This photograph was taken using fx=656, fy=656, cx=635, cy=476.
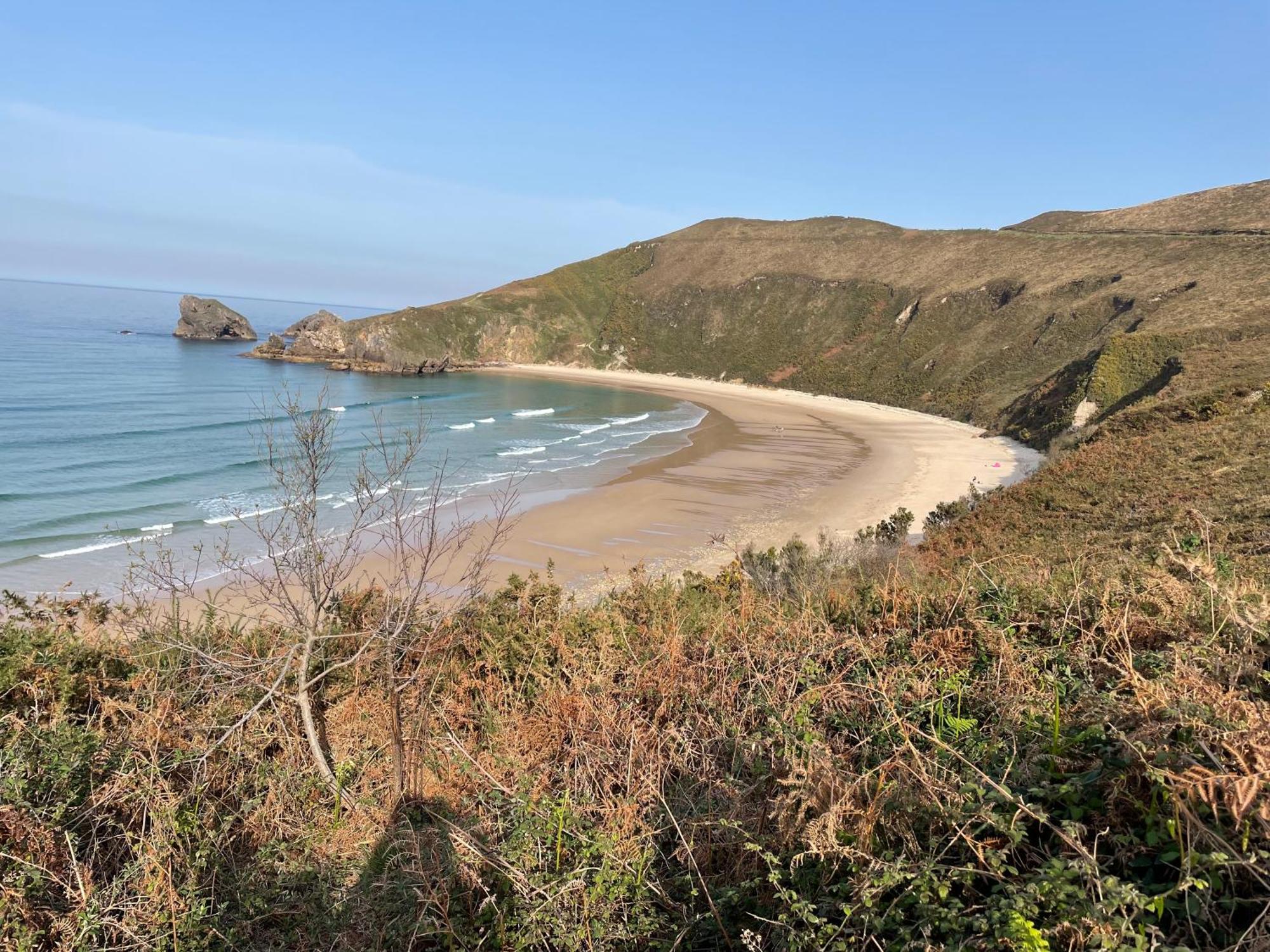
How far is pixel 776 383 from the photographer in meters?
73.6

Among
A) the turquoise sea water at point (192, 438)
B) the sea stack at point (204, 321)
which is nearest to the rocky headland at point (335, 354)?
the turquoise sea water at point (192, 438)

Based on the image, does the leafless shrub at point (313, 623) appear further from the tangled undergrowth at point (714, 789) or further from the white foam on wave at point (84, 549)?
the white foam on wave at point (84, 549)

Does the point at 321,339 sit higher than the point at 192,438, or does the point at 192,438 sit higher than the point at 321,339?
the point at 321,339

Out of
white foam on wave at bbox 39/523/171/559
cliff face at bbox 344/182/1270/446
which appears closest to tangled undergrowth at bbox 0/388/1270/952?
white foam on wave at bbox 39/523/171/559

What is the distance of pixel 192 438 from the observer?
32500mm

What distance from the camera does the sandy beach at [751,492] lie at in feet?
62.5

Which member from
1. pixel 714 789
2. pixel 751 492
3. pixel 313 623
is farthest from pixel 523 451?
pixel 714 789

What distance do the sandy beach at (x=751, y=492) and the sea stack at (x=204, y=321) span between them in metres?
84.6

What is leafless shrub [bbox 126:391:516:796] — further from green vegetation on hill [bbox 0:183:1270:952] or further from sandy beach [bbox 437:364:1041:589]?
sandy beach [bbox 437:364:1041:589]

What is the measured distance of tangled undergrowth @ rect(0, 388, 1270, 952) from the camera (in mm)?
2299

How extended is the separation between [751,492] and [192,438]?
27.4 metres

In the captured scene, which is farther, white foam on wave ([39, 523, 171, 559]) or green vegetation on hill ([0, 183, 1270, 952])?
white foam on wave ([39, 523, 171, 559])

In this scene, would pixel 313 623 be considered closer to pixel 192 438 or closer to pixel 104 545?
pixel 104 545

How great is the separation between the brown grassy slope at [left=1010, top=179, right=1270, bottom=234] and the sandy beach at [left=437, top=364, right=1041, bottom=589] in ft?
136
